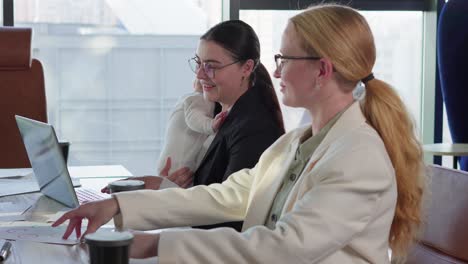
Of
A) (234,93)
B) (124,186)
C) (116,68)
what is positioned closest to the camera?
(124,186)

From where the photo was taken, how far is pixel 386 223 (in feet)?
5.14

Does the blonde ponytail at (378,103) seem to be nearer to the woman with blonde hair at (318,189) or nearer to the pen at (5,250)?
the woman with blonde hair at (318,189)

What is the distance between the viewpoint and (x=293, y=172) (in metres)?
1.79

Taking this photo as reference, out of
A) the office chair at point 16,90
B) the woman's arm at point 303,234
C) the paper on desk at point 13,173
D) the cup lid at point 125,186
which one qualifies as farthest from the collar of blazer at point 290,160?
the office chair at point 16,90

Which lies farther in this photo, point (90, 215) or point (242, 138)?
point (242, 138)

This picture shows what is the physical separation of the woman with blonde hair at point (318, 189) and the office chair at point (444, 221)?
0.04m

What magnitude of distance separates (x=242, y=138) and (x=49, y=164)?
23.6 inches

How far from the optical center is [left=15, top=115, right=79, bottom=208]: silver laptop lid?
2059mm

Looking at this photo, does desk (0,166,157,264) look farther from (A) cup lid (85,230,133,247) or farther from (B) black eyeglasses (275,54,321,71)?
(B) black eyeglasses (275,54,321,71)

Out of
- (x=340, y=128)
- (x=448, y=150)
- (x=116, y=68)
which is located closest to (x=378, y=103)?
(x=340, y=128)

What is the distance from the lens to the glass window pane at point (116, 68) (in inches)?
193

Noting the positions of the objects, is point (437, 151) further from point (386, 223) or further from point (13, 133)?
point (386, 223)

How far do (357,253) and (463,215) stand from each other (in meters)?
0.21

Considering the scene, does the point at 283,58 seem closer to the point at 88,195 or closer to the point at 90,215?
the point at 90,215
